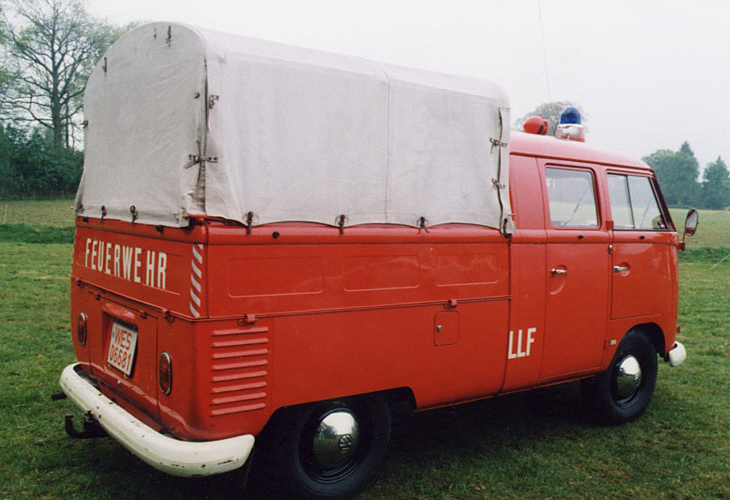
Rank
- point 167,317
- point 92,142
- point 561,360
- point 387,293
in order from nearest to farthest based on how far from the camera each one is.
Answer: point 167,317 < point 387,293 < point 92,142 < point 561,360

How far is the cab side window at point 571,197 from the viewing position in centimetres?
455

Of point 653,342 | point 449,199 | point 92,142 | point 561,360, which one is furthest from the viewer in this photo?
point 653,342

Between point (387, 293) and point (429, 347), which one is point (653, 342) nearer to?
point (429, 347)

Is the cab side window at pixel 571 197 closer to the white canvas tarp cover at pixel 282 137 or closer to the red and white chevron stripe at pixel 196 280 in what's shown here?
the white canvas tarp cover at pixel 282 137

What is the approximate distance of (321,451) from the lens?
11.5 ft

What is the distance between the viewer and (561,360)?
456cm

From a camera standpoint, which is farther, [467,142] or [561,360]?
[561,360]

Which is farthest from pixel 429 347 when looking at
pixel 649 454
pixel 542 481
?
pixel 649 454

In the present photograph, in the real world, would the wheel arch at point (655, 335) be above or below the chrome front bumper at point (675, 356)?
above

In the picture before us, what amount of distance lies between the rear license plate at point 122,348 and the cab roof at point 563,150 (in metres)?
2.74

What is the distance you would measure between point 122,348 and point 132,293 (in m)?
0.35

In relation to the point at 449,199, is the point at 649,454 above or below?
below

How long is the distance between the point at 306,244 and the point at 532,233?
1.78 metres

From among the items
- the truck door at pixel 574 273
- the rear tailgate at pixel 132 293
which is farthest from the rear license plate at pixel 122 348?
the truck door at pixel 574 273
